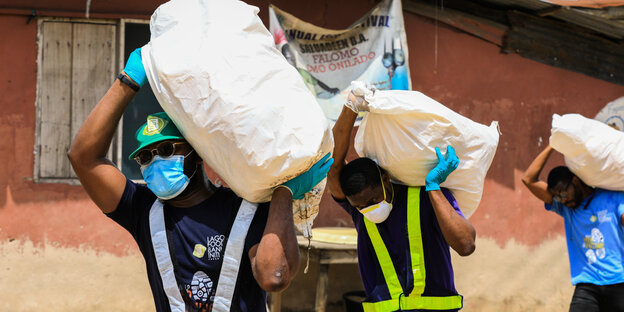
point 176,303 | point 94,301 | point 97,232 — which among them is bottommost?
point 94,301

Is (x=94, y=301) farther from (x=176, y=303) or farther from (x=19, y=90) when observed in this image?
(x=176, y=303)

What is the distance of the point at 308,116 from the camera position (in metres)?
2.10

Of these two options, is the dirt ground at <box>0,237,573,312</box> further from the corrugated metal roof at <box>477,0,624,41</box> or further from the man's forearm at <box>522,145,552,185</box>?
the corrugated metal roof at <box>477,0,624,41</box>

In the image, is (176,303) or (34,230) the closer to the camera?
(176,303)

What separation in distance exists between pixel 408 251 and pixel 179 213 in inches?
53.0

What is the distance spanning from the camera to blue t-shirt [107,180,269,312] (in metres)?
2.12

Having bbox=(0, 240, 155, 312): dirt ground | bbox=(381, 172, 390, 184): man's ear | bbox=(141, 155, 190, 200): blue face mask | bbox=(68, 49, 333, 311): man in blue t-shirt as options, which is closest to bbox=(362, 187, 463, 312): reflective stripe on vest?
bbox=(381, 172, 390, 184): man's ear

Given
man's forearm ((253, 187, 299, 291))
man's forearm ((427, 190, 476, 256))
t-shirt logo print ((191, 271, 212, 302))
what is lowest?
man's forearm ((427, 190, 476, 256))

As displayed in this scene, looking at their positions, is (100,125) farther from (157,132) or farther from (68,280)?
(68,280)

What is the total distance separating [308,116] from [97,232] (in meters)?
4.28

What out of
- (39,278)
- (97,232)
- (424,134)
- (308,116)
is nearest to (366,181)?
(424,134)

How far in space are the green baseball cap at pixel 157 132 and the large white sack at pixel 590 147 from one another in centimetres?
293

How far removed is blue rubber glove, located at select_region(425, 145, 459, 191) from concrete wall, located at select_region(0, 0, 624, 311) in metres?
3.20

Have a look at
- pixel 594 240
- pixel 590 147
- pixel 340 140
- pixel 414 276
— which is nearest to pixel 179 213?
pixel 340 140
